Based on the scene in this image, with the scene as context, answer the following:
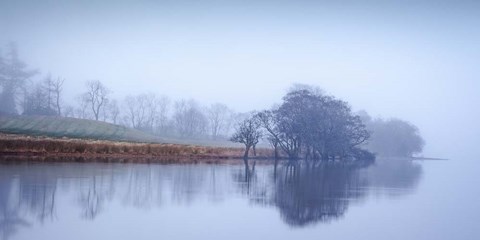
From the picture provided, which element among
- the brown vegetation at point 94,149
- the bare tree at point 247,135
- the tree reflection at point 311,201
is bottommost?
the tree reflection at point 311,201

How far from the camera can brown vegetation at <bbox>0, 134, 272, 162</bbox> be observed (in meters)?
44.7

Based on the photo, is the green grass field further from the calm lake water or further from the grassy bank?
the calm lake water

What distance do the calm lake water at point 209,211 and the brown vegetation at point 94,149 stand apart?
1881 centimetres

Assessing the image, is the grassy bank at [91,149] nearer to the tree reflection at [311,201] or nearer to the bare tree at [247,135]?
the bare tree at [247,135]

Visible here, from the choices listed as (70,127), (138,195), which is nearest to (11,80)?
(70,127)

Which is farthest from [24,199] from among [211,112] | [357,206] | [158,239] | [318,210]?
[211,112]

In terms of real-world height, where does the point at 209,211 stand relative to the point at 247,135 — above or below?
below

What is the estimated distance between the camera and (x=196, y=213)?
17.5m

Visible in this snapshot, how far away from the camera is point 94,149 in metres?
50.4

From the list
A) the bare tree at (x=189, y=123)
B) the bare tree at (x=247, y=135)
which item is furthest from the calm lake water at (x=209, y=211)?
the bare tree at (x=189, y=123)

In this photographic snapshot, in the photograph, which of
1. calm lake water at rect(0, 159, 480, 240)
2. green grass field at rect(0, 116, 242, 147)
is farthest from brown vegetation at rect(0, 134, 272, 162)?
green grass field at rect(0, 116, 242, 147)

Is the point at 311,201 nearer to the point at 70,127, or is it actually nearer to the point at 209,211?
the point at 209,211

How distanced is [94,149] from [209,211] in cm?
3556

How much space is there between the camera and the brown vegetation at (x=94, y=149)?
44.7m
